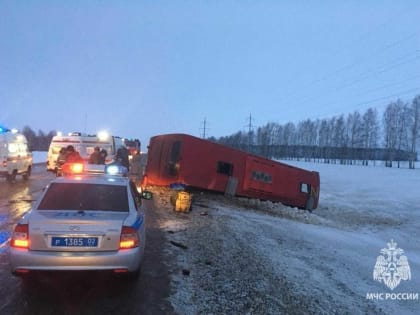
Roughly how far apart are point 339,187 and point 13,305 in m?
36.5

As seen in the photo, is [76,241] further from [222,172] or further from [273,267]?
[222,172]

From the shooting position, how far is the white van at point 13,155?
20.1 metres

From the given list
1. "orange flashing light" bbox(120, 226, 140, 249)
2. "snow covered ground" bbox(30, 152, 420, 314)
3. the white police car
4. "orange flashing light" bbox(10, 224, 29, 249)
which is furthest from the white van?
"orange flashing light" bbox(120, 226, 140, 249)

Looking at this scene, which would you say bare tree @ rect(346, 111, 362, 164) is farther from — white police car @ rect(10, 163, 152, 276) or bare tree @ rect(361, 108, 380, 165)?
white police car @ rect(10, 163, 152, 276)

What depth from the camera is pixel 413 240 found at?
1630 cm

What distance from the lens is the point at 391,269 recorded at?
1042 cm

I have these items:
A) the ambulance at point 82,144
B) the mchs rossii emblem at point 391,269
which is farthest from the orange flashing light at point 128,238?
the ambulance at point 82,144

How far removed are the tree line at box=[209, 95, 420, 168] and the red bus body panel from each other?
6895 centimetres

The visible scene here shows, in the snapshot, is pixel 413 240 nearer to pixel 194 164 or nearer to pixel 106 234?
pixel 194 164

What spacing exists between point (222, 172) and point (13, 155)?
387 inches

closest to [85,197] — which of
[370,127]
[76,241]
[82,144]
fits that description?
[76,241]

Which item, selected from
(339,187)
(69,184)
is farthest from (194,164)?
(339,187)

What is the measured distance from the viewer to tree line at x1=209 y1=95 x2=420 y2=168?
98188mm

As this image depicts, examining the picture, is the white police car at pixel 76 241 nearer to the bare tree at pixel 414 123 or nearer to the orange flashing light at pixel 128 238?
the orange flashing light at pixel 128 238
